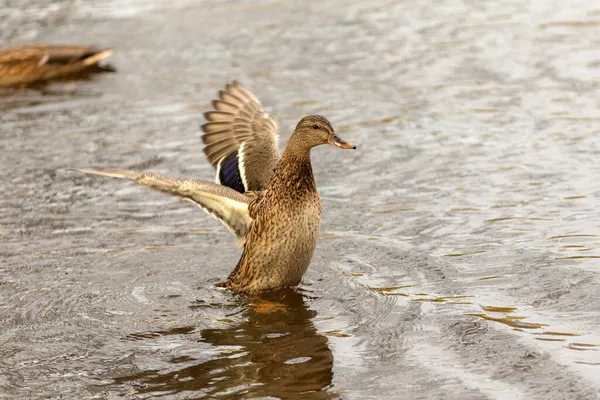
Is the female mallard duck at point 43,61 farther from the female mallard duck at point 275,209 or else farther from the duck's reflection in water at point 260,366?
the duck's reflection in water at point 260,366

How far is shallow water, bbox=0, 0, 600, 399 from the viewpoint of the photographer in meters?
6.04

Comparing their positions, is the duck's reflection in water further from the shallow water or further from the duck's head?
the duck's head

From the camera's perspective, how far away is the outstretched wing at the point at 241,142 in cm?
805

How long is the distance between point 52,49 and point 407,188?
18.5ft

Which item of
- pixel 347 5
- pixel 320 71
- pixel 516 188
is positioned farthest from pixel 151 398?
pixel 347 5

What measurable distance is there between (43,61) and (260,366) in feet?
24.8

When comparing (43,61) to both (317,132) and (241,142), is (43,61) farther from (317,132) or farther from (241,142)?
(317,132)

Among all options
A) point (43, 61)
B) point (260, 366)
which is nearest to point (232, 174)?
point (260, 366)

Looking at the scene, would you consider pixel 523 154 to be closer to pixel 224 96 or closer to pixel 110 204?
pixel 224 96

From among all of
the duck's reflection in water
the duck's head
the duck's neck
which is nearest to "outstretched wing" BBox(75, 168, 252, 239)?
the duck's neck

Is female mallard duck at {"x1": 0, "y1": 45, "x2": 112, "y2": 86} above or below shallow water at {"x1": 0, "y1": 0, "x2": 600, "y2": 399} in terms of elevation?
above

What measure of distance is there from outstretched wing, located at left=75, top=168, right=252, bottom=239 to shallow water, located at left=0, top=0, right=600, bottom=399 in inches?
18.8

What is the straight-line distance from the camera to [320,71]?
40.5 feet

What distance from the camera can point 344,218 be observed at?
8.55 meters
